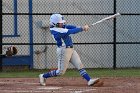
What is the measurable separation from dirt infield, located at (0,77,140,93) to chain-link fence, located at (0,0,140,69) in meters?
3.58

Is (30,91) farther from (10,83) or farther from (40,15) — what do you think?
(40,15)

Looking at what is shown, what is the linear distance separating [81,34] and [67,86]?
620 cm

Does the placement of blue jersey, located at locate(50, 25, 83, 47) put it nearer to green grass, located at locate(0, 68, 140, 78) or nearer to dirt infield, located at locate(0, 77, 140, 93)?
dirt infield, located at locate(0, 77, 140, 93)

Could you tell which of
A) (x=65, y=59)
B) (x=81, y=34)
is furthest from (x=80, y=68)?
(x=81, y=34)

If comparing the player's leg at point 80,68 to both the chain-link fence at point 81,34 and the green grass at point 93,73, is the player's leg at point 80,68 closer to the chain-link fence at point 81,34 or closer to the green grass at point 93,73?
the green grass at point 93,73

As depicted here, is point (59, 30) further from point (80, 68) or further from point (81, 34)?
point (81, 34)

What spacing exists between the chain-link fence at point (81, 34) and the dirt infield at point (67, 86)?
3.58 metres

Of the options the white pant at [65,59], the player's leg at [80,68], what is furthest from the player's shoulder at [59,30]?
the player's leg at [80,68]

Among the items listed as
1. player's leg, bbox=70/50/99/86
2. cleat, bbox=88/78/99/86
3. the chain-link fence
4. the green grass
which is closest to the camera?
cleat, bbox=88/78/99/86

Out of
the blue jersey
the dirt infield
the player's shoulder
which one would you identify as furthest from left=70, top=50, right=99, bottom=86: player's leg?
the player's shoulder

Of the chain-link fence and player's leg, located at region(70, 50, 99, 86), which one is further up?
the chain-link fence

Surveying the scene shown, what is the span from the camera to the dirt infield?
34.6ft

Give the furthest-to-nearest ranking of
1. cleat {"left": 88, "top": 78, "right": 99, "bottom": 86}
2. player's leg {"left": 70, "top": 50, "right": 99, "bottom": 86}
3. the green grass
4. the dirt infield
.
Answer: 1. the green grass
2. player's leg {"left": 70, "top": 50, "right": 99, "bottom": 86}
3. cleat {"left": 88, "top": 78, "right": 99, "bottom": 86}
4. the dirt infield

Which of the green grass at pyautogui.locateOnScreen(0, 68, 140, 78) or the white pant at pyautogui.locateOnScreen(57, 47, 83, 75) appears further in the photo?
the green grass at pyautogui.locateOnScreen(0, 68, 140, 78)
